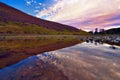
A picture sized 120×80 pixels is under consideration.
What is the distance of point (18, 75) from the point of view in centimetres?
960

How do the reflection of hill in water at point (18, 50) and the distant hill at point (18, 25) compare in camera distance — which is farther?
the distant hill at point (18, 25)

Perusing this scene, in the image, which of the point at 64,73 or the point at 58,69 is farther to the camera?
the point at 58,69

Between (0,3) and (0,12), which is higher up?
(0,3)

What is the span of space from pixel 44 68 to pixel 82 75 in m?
3.35

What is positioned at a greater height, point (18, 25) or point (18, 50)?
point (18, 25)

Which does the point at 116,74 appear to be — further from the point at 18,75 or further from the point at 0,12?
the point at 0,12

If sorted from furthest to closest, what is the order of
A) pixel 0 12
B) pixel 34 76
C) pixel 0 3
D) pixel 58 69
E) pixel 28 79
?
pixel 0 3 < pixel 0 12 < pixel 58 69 < pixel 34 76 < pixel 28 79

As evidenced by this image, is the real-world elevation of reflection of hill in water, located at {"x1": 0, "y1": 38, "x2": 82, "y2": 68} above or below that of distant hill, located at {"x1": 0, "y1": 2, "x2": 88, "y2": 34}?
below

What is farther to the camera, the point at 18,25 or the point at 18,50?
the point at 18,25

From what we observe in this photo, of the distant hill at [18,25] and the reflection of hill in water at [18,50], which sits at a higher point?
the distant hill at [18,25]

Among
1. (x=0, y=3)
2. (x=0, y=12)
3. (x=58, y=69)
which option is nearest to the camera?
(x=58, y=69)

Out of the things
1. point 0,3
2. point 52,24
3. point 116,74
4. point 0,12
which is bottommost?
point 116,74

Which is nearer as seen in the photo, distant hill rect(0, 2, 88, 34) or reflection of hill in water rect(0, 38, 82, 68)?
reflection of hill in water rect(0, 38, 82, 68)

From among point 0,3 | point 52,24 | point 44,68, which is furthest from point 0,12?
point 44,68
